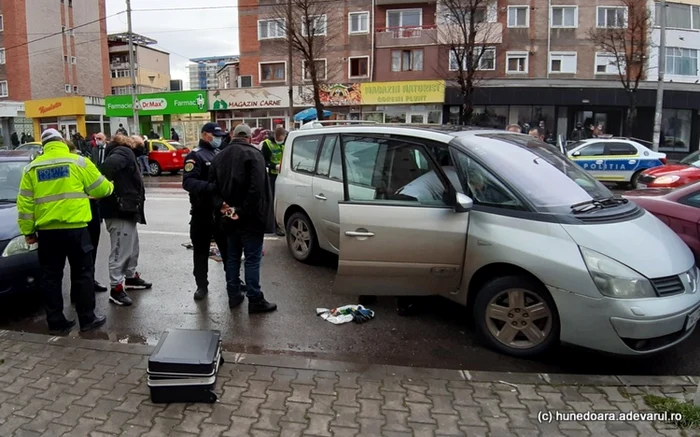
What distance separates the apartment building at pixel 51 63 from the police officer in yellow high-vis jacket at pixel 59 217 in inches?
1552

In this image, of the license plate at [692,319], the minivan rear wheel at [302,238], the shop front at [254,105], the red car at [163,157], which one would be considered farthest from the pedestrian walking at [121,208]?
the shop front at [254,105]

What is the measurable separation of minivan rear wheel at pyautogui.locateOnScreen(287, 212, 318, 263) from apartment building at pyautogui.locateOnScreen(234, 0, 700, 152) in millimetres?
26061

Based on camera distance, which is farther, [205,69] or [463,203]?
[205,69]

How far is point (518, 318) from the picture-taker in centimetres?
407

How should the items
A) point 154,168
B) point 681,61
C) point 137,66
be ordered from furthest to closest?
point 137,66 < point 681,61 < point 154,168

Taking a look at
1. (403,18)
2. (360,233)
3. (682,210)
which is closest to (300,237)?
(360,233)

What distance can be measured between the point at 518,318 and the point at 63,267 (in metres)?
3.93

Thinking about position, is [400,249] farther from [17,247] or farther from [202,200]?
[17,247]

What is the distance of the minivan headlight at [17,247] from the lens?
16.2 feet

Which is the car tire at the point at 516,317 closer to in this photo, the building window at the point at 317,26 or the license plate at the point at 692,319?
the license plate at the point at 692,319

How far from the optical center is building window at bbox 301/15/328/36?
1139 inches

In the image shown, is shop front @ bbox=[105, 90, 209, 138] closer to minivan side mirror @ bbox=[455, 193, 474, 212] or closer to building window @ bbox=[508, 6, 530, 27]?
building window @ bbox=[508, 6, 530, 27]

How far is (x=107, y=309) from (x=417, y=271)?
3.27 meters

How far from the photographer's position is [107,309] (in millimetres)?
5418
